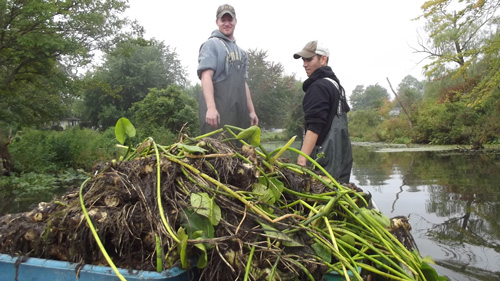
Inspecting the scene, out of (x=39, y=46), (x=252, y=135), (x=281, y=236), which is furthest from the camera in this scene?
(x=39, y=46)

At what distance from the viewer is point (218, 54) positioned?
423 centimetres

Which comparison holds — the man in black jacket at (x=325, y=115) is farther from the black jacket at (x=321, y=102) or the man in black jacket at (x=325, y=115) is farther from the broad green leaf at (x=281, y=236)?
the broad green leaf at (x=281, y=236)

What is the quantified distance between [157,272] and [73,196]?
2.46ft

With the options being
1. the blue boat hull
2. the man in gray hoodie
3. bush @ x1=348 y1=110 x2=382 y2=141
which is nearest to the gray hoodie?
the man in gray hoodie

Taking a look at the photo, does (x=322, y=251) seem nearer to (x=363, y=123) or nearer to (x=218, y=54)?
(x=218, y=54)

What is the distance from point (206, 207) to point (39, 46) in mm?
12170

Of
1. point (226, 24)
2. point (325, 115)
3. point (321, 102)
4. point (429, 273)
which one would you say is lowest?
point (429, 273)

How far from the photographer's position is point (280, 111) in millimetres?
46531

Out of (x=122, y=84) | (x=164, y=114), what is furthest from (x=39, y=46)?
(x=122, y=84)

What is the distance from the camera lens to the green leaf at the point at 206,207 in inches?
61.7

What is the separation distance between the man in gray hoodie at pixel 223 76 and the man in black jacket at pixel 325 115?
2.44 ft

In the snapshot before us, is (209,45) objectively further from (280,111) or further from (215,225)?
(280,111)

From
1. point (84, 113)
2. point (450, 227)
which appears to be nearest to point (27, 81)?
point (450, 227)

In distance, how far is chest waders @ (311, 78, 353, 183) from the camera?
383cm
